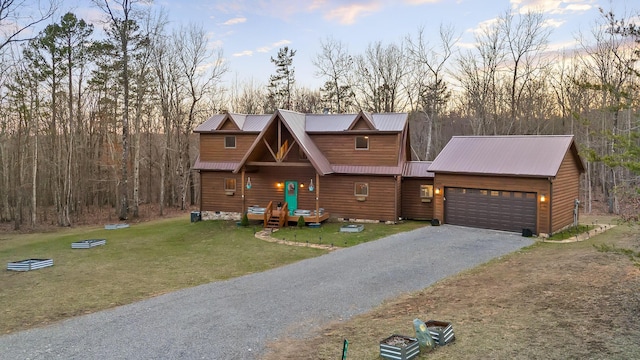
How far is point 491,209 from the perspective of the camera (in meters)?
19.2

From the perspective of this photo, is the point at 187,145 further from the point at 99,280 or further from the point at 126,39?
the point at 99,280

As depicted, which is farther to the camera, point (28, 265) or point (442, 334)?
point (28, 265)

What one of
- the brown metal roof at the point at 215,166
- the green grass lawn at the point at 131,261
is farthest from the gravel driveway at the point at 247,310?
the brown metal roof at the point at 215,166

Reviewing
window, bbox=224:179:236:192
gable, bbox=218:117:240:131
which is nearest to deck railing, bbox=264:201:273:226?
window, bbox=224:179:236:192

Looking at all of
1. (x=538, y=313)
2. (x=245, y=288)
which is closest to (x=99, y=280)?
(x=245, y=288)

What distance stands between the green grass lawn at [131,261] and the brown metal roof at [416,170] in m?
2.77

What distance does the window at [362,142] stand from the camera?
72.4 feet

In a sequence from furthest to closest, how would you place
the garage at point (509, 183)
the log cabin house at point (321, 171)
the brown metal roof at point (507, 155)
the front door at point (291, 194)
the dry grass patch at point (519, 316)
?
the front door at point (291, 194) < the log cabin house at point (321, 171) < the brown metal roof at point (507, 155) < the garage at point (509, 183) < the dry grass patch at point (519, 316)

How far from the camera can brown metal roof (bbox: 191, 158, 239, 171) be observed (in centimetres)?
2414

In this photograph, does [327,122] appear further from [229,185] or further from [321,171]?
[229,185]

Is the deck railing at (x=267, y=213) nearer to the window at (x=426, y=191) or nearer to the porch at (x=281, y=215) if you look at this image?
the porch at (x=281, y=215)

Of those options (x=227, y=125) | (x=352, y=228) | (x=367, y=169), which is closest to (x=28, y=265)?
(x=352, y=228)

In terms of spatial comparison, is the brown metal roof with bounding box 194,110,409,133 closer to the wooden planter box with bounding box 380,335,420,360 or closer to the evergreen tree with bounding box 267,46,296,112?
the wooden planter box with bounding box 380,335,420,360

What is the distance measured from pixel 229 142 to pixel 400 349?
65.7 ft
